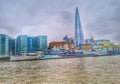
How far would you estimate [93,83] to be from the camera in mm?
12539

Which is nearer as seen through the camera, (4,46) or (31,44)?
(4,46)

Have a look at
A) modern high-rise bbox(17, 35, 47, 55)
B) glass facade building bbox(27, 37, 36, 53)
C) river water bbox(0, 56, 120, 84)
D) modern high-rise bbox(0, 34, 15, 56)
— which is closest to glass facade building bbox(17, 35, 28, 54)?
modern high-rise bbox(17, 35, 47, 55)

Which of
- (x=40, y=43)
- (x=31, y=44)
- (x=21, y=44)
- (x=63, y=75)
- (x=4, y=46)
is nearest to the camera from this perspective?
(x=63, y=75)

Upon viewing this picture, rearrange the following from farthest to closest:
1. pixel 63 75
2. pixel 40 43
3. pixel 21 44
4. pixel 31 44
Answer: pixel 40 43 → pixel 31 44 → pixel 21 44 → pixel 63 75

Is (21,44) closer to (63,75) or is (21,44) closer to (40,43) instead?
(40,43)

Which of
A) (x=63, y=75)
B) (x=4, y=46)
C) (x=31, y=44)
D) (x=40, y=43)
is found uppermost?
(x=40, y=43)

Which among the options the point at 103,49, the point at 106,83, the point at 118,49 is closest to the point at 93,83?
the point at 106,83

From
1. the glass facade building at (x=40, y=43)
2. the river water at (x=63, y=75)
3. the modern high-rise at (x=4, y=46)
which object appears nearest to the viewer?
the river water at (x=63, y=75)

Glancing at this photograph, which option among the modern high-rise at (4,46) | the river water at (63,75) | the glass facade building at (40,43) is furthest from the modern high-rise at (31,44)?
the river water at (63,75)

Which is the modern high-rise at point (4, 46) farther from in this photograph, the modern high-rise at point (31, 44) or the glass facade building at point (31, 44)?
the glass facade building at point (31, 44)

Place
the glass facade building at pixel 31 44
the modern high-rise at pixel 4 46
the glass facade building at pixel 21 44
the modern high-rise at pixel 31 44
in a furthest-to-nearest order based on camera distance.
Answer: the glass facade building at pixel 31 44 → the modern high-rise at pixel 31 44 → the glass facade building at pixel 21 44 → the modern high-rise at pixel 4 46

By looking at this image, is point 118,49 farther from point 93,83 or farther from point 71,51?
point 93,83

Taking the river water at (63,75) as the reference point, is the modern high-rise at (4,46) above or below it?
above

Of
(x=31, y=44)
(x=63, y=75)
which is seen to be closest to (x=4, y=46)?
(x=31, y=44)
